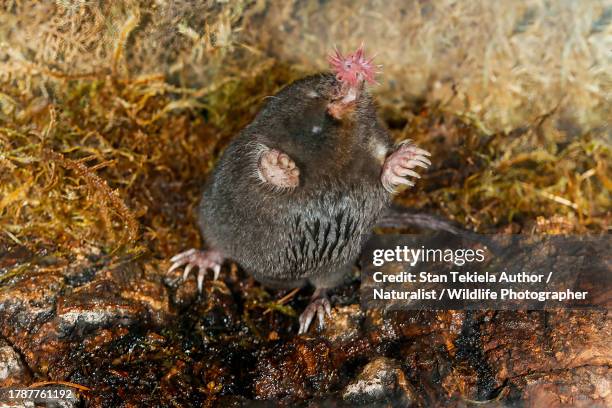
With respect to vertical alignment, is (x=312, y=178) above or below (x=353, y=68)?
below

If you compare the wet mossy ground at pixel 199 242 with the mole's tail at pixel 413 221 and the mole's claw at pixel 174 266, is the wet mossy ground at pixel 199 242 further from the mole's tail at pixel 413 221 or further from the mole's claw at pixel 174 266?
the mole's tail at pixel 413 221

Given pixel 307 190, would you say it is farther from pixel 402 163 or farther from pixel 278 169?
pixel 402 163

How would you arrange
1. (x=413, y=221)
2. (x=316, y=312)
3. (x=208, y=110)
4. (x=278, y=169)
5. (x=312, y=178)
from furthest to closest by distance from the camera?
(x=208, y=110) < (x=413, y=221) < (x=316, y=312) < (x=312, y=178) < (x=278, y=169)

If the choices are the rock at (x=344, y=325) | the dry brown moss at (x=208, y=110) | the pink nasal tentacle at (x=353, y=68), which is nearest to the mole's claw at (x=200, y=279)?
the dry brown moss at (x=208, y=110)

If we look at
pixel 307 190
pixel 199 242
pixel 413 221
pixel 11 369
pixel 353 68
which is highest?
pixel 353 68

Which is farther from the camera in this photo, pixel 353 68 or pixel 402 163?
pixel 402 163

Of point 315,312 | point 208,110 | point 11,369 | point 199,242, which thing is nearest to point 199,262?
point 199,242

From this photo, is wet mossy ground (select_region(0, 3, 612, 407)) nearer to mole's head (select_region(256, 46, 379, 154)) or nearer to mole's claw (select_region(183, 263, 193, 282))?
mole's claw (select_region(183, 263, 193, 282))

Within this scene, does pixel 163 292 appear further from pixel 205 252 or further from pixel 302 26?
pixel 302 26
